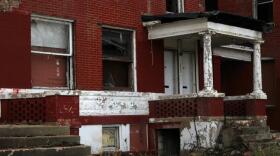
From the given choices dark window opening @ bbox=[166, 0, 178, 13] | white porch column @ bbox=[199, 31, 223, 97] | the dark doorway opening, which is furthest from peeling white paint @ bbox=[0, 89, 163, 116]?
the dark doorway opening

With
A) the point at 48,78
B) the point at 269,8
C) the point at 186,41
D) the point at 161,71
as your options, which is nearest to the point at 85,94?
the point at 48,78

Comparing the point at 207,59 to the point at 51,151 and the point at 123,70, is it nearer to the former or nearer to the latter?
the point at 123,70

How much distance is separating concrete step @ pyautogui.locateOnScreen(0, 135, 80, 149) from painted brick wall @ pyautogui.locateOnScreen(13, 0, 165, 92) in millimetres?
4154

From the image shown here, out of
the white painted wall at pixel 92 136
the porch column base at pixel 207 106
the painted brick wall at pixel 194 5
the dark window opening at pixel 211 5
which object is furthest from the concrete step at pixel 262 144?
the dark window opening at pixel 211 5

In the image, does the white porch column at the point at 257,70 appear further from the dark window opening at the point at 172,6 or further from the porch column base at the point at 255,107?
the dark window opening at the point at 172,6

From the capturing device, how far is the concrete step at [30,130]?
10234 mm

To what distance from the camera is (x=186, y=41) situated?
60.0ft

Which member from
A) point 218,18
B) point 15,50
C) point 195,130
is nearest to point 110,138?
point 195,130

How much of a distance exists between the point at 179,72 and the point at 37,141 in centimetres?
879

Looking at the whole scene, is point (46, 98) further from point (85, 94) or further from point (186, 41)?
point (186, 41)

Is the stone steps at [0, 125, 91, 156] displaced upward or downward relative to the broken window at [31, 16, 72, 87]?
downward

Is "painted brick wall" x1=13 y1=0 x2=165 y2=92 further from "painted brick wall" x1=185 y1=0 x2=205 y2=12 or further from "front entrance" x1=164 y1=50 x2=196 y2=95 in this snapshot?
"painted brick wall" x1=185 y1=0 x2=205 y2=12

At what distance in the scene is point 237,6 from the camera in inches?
944

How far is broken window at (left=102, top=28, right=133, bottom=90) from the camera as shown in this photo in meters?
15.9
